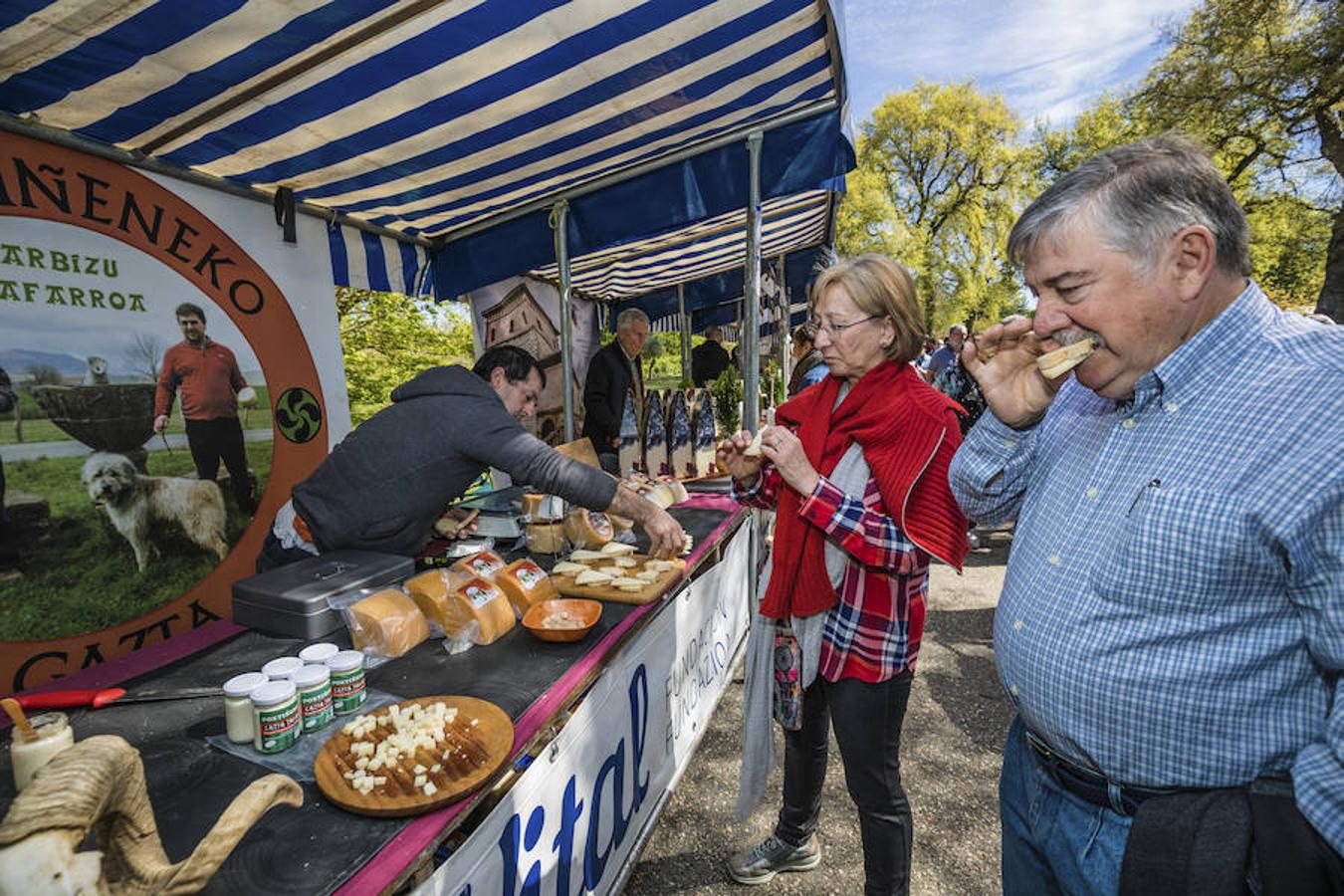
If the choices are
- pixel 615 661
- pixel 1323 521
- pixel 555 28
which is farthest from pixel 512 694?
pixel 555 28

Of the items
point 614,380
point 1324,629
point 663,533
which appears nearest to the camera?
point 1324,629

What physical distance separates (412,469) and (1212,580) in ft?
7.84

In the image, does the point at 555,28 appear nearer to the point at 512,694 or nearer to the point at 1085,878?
the point at 512,694

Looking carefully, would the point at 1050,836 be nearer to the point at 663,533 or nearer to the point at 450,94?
the point at 663,533

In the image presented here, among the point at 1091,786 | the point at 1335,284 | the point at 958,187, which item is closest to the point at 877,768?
the point at 1091,786

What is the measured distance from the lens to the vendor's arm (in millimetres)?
789

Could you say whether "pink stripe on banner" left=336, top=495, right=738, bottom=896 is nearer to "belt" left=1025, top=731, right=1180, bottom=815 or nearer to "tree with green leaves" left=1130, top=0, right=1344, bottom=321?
"belt" left=1025, top=731, right=1180, bottom=815

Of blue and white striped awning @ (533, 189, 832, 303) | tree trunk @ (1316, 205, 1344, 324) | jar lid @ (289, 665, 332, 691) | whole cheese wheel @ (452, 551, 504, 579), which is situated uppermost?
blue and white striped awning @ (533, 189, 832, 303)

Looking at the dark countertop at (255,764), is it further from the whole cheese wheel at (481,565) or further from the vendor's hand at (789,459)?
the vendor's hand at (789,459)

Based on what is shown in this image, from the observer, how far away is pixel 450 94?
2.58 metres

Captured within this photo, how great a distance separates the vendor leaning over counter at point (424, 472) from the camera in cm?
230

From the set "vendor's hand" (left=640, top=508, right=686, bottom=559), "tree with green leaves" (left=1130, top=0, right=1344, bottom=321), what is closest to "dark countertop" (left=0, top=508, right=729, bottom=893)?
"vendor's hand" (left=640, top=508, right=686, bottom=559)

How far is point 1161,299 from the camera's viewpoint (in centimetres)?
100

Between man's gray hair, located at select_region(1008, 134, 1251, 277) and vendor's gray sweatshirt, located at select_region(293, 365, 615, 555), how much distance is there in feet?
5.70
